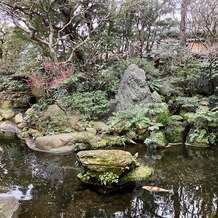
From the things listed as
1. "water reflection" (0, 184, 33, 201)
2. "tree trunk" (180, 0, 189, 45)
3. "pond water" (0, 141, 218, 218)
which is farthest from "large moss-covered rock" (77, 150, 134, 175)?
"tree trunk" (180, 0, 189, 45)

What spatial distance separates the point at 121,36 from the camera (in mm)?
14852

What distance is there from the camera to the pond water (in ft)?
19.0

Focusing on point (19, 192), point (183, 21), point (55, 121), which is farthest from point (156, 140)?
point (183, 21)

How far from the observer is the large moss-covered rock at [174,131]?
10.2 m

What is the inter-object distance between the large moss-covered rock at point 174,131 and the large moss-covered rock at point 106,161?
3.64 metres

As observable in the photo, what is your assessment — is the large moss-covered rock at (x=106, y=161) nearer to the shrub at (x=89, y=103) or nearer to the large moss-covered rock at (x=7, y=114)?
the shrub at (x=89, y=103)

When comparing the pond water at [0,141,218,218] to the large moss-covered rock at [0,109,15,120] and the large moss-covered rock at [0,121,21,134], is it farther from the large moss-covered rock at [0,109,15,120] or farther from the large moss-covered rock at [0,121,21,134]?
the large moss-covered rock at [0,109,15,120]

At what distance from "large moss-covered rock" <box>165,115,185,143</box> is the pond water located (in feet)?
3.38

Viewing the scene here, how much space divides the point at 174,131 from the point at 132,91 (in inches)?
90.0

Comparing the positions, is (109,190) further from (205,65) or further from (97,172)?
(205,65)

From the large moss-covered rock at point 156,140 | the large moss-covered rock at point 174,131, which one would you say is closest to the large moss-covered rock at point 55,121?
the large moss-covered rock at point 156,140

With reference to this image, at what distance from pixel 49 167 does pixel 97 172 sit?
2048 mm

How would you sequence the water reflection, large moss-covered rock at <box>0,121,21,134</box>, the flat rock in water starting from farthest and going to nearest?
large moss-covered rock at <box>0,121,21,134</box> → the water reflection → the flat rock in water

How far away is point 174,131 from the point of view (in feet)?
33.5
